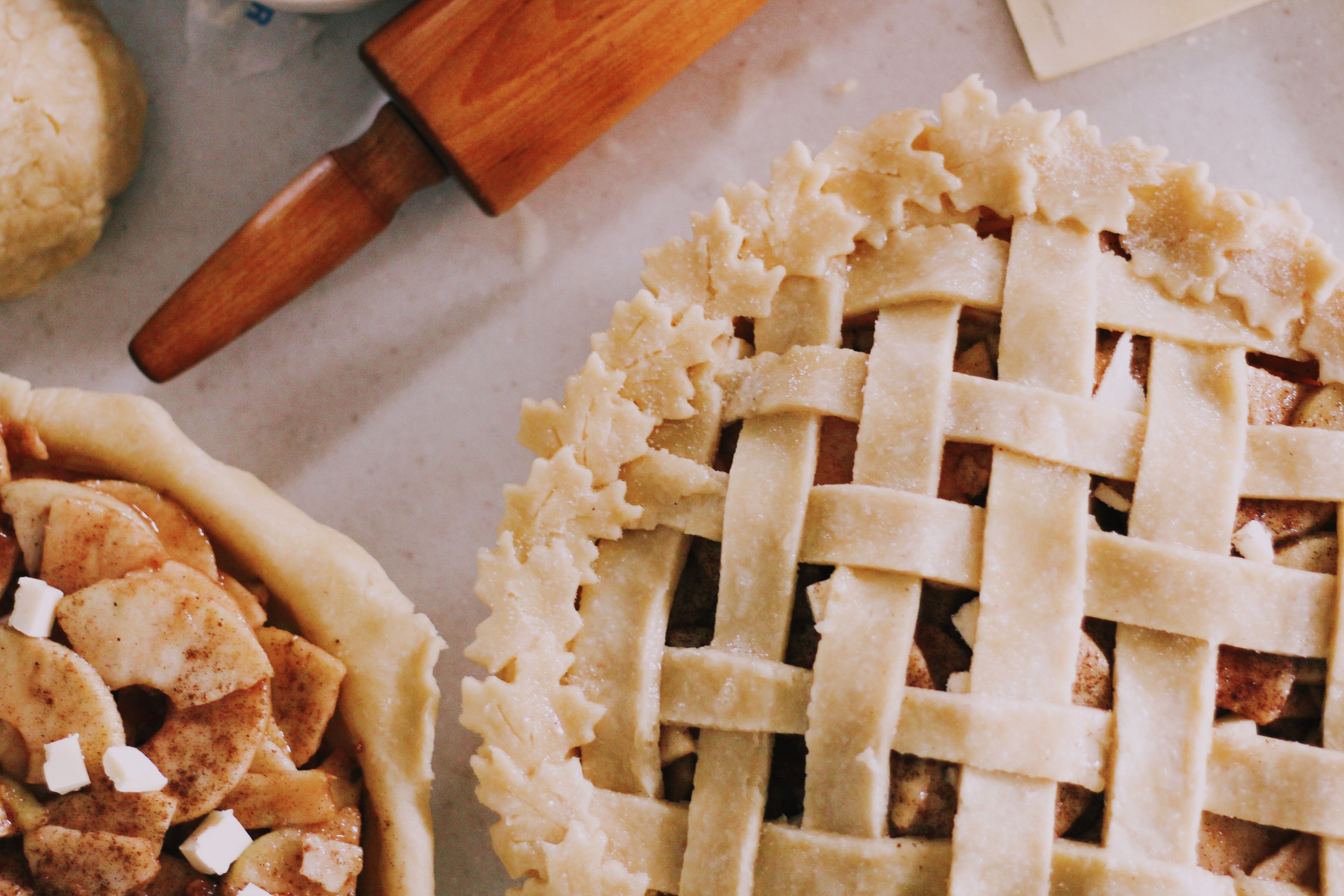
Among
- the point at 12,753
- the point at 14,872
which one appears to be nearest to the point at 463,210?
the point at 12,753

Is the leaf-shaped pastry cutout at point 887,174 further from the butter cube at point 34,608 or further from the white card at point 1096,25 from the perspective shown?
the butter cube at point 34,608

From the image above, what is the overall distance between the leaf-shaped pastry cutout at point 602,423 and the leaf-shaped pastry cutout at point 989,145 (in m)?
0.48

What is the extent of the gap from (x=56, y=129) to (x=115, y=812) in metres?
1.02

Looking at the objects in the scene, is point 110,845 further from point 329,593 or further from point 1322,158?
point 1322,158

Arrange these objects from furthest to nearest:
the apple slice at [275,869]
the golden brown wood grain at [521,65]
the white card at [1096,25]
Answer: the white card at [1096,25]
the golden brown wood grain at [521,65]
the apple slice at [275,869]

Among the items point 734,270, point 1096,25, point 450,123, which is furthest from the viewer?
point 1096,25

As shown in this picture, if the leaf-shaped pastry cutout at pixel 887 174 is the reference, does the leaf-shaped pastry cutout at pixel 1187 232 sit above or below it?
below

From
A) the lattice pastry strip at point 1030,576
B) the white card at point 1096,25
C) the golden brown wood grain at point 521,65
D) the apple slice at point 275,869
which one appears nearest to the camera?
the lattice pastry strip at point 1030,576

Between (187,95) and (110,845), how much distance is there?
4.06ft

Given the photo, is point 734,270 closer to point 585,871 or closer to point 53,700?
point 585,871

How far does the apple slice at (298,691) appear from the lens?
1315 mm

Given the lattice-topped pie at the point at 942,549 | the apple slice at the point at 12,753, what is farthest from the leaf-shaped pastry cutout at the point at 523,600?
the apple slice at the point at 12,753

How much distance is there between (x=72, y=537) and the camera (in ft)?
4.10

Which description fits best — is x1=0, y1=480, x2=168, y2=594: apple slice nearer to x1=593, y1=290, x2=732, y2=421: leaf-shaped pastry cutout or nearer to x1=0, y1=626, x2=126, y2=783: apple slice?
x1=0, y1=626, x2=126, y2=783: apple slice
